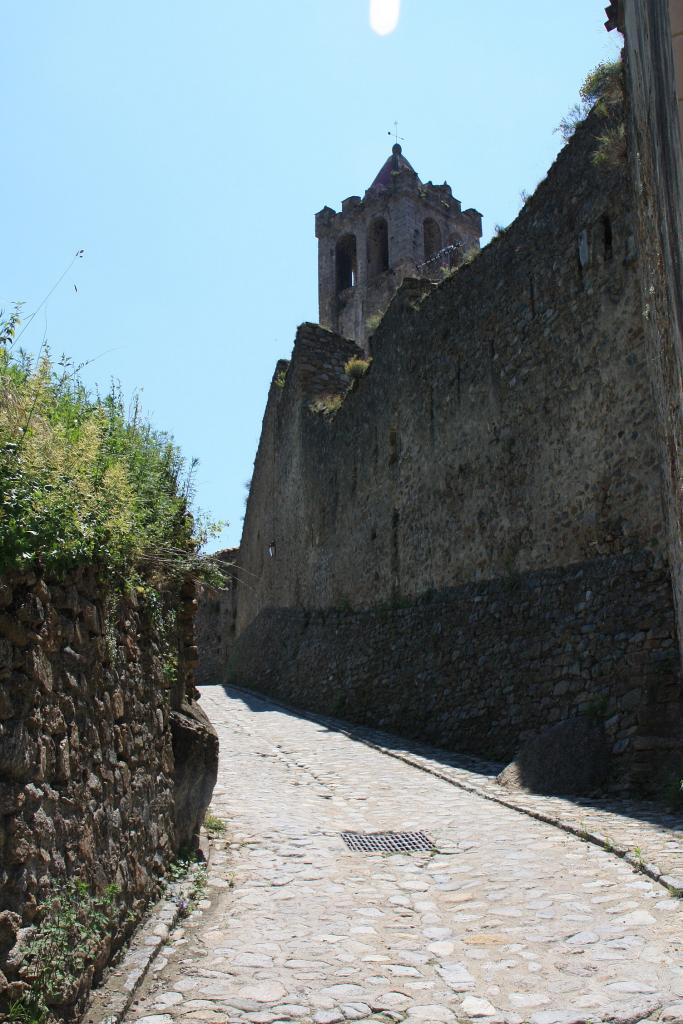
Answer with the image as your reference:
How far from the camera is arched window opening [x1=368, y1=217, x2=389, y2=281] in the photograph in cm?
4206

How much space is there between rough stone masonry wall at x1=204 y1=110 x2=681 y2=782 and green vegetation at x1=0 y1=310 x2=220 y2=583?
4.35m

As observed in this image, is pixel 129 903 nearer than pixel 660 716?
Yes

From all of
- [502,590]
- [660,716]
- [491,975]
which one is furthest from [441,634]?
[491,975]

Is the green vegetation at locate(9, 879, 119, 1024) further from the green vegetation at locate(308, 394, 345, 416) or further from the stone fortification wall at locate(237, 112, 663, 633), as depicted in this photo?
the green vegetation at locate(308, 394, 345, 416)

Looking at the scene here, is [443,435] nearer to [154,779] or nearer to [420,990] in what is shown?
[154,779]

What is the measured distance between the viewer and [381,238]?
42.9m

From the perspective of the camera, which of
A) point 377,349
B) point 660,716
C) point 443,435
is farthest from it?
point 377,349

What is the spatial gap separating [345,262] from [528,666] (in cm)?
3854

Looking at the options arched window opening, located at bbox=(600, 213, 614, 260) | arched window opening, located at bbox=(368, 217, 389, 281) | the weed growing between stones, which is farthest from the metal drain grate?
arched window opening, located at bbox=(368, 217, 389, 281)

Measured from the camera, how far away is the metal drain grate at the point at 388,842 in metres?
5.73

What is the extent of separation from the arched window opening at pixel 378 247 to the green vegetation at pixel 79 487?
126ft

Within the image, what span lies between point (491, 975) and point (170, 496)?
3366 millimetres

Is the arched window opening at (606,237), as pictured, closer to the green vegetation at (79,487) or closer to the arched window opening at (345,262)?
the green vegetation at (79,487)

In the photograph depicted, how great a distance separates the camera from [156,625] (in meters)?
5.00
